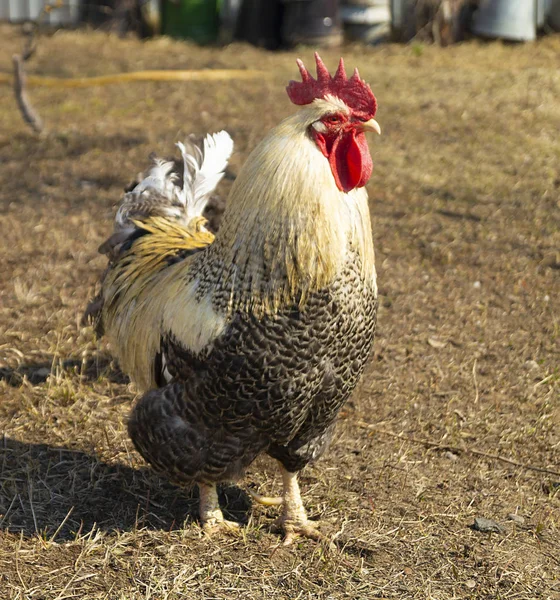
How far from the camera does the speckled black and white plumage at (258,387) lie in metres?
3.08

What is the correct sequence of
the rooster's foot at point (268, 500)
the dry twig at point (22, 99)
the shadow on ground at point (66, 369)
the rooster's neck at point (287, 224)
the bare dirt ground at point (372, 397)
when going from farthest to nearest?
the dry twig at point (22, 99) < the shadow on ground at point (66, 369) < the rooster's foot at point (268, 500) < the bare dirt ground at point (372, 397) < the rooster's neck at point (287, 224)

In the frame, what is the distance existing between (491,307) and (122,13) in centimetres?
891

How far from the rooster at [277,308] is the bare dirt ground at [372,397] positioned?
1.51 feet

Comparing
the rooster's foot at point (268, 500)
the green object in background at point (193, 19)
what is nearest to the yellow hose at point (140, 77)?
the green object in background at point (193, 19)

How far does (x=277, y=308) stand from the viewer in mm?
3074

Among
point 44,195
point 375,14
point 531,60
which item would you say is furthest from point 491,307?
point 375,14

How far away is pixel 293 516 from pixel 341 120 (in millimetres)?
1780

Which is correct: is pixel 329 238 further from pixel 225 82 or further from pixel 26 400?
pixel 225 82

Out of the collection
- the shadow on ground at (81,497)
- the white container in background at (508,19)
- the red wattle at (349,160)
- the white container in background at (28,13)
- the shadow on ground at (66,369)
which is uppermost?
the white container in background at (508,19)

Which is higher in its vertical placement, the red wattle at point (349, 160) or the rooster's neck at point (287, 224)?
the red wattle at point (349, 160)

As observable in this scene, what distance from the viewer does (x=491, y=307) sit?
5.62 meters

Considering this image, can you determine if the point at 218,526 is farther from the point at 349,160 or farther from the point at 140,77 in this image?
the point at 140,77

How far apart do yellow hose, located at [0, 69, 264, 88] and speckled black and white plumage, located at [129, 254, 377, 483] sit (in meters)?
7.35

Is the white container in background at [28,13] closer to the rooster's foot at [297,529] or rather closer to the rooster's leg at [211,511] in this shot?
the rooster's leg at [211,511]
